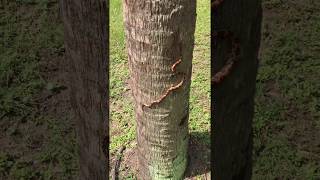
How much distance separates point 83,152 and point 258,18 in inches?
58.7

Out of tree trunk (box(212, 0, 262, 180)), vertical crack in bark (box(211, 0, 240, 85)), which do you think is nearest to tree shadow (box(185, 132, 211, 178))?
tree trunk (box(212, 0, 262, 180))

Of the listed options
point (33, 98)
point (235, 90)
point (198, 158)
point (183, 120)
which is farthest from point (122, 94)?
point (235, 90)

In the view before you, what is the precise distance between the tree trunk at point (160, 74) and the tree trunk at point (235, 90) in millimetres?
1129

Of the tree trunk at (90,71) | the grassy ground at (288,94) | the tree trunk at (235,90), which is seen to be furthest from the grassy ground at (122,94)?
the tree trunk at (235,90)

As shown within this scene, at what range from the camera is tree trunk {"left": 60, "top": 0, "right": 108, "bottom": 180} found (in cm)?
206

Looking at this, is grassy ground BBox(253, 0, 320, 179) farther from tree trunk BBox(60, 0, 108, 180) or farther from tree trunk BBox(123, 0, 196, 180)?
tree trunk BBox(60, 0, 108, 180)

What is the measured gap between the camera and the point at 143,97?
2.72 metres

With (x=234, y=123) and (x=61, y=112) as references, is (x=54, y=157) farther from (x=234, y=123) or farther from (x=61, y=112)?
(x=234, y=123)

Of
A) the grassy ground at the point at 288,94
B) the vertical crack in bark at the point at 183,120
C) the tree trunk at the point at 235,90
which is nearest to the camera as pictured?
the tree trunk at the point at 235,90

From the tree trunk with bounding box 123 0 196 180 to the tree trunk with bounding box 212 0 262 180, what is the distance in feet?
3.71

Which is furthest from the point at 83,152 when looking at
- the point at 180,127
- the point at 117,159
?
the point at 117,159

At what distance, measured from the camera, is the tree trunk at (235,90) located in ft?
3.77

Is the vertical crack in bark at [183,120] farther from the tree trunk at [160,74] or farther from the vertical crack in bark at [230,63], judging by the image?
the vertical crack in bark at [230,63]

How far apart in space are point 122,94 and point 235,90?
3.27 meters
